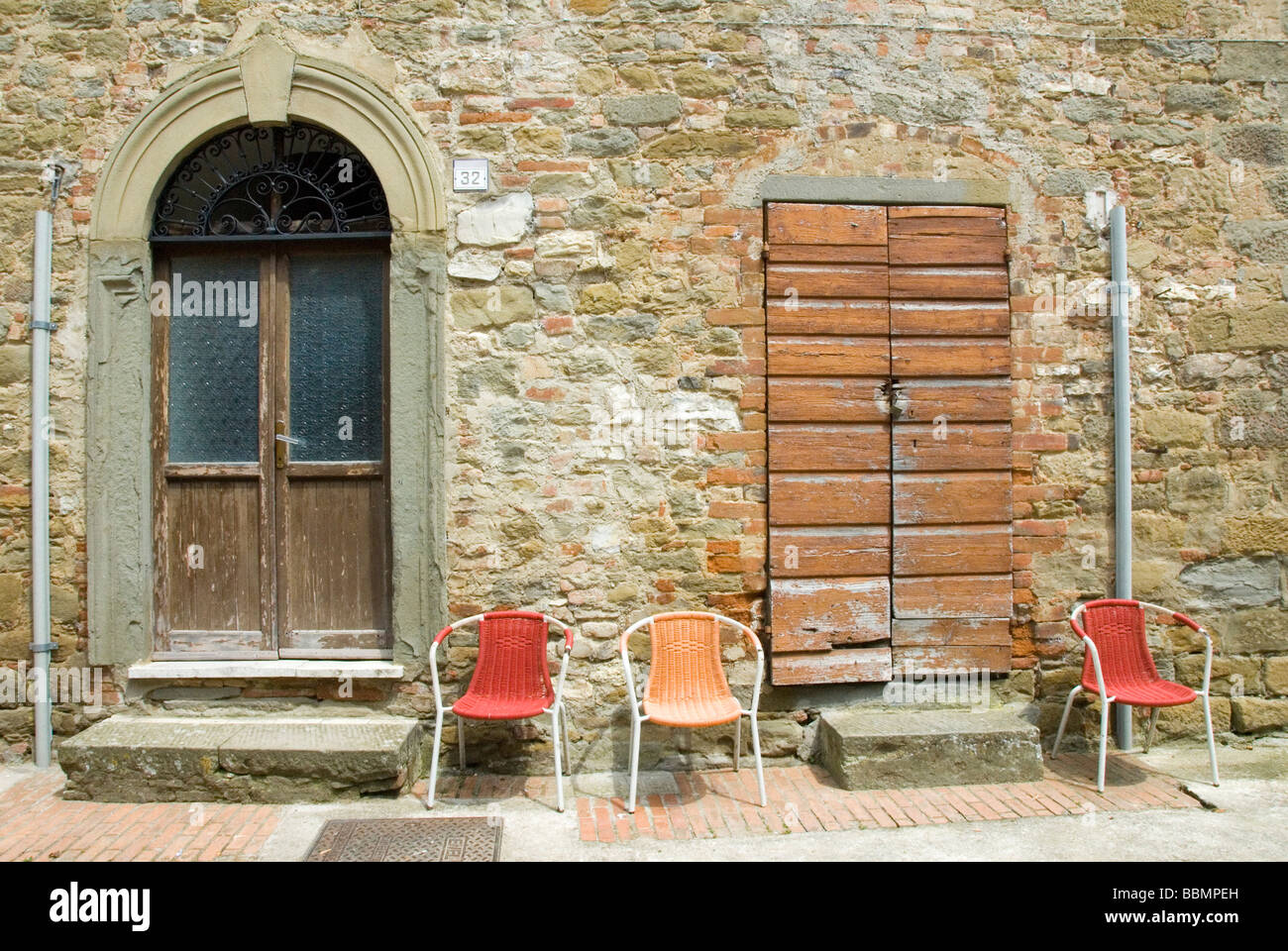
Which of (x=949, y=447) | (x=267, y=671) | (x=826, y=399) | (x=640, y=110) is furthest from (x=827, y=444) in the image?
(x=267, y=671)

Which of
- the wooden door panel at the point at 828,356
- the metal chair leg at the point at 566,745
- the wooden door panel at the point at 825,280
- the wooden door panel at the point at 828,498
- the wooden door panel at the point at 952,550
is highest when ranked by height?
the wooden door panel at the point at 825,280

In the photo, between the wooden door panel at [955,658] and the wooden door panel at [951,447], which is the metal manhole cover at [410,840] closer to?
the wooden door panel at [955,658]

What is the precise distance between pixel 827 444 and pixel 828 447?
0.05 feet

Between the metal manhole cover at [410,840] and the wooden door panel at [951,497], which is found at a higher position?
the wooden door panel at [951,497]

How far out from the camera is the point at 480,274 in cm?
446

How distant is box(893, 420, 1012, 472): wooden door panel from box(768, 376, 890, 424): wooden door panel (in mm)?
179

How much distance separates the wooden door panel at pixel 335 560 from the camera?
4.61m

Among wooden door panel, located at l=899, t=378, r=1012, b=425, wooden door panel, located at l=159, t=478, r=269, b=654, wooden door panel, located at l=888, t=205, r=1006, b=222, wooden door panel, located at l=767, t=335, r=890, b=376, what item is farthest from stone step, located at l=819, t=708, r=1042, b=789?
wooden door panel, located at l=159, t=478, r=269, b=654

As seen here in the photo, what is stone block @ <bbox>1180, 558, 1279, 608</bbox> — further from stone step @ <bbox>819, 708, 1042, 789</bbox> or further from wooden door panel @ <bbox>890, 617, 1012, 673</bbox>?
stone step @ <bbox>819, 708, 1042, 789</bbox>

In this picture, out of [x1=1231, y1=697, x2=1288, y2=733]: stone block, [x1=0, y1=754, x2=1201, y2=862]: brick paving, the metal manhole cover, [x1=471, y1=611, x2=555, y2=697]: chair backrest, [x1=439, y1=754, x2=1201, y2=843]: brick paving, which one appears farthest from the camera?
[x1=1231, y1=697, x2=1288, y2=733]: stone block

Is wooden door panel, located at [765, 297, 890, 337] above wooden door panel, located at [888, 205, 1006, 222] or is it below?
below

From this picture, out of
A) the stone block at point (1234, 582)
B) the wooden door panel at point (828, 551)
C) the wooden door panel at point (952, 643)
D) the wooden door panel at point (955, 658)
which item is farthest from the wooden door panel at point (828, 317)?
the stone block at point (1234, 582)

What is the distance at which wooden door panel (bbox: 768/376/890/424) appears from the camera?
4.52 m

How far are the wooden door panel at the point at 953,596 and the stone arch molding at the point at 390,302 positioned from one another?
227 cm
